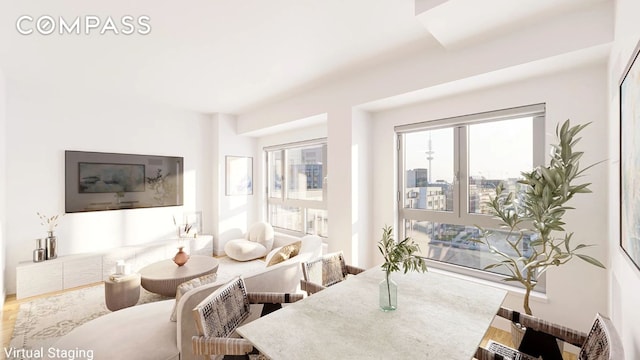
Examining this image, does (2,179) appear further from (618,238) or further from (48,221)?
(618,238)

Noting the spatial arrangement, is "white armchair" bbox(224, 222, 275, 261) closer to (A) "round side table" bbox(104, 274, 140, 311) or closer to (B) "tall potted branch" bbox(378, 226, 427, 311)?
(A) "round side table" bbox(104, 274, 140, 311)

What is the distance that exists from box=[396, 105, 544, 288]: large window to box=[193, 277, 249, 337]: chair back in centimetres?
230

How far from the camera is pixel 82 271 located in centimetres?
375

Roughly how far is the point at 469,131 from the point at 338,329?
8.24 ft

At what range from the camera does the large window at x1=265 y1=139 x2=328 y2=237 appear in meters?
4.72

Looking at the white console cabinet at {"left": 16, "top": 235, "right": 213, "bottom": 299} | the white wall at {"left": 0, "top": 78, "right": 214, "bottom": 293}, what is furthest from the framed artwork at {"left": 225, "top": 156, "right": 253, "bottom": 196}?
the white console cabinet at {"left": 16, "top": 235, "right": 213, "bottom": 299}

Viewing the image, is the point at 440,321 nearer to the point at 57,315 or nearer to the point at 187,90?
the point at 57,315

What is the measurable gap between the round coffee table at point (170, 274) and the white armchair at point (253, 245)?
1176 millimetres

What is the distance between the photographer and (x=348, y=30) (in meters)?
2.35

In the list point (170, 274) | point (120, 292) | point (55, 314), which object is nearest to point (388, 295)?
point (170, 274)

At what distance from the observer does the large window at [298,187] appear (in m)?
4.72

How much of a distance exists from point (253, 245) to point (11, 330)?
277 centimetres

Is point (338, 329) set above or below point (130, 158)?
below

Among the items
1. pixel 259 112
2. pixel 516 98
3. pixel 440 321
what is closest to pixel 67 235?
pixel 259 112
